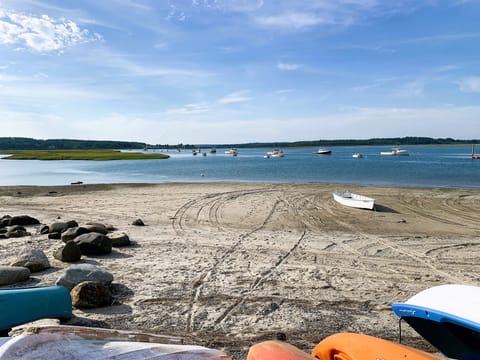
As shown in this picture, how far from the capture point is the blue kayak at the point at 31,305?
4.80 meters

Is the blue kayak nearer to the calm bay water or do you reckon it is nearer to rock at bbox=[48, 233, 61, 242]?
rock at bbox=[48, 233, 61, 242]

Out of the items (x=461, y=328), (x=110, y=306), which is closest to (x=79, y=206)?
(x=110, y=306)

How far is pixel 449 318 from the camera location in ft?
13.2

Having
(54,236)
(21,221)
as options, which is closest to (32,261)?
(54,236)

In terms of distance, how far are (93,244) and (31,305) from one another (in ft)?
15.0

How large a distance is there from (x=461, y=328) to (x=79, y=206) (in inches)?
717

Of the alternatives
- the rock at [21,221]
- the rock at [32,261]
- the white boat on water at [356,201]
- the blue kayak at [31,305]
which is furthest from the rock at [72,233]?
the white boat on water at [356,201]

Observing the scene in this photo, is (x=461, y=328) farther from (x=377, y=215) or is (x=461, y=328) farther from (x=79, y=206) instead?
(x=79, y=206)

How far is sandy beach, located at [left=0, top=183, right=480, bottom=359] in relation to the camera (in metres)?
5.86

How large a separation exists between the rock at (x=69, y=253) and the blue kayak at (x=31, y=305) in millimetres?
3665

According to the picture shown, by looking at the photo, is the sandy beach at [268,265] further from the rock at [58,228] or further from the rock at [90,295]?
the rock at [58,228]

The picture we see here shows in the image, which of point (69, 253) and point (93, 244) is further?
point (93, 244)

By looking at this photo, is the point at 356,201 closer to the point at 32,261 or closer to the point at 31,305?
the point at 32,261

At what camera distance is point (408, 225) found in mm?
14352
